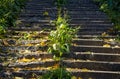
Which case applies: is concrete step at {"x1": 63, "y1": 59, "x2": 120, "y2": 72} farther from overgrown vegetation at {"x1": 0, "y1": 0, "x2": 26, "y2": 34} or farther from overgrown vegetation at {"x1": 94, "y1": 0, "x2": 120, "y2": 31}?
overgrown vegetation at {"x1": 94, "y1": 0, "x2": 120, "y2": 31}

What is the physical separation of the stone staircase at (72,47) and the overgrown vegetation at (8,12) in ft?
Answer: 0.63

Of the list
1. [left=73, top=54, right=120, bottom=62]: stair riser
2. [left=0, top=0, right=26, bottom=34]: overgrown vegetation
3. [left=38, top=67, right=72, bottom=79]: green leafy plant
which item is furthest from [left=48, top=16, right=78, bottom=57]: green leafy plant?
[left=0, top=0, right=26, bottom=34]: overgrown vegetation

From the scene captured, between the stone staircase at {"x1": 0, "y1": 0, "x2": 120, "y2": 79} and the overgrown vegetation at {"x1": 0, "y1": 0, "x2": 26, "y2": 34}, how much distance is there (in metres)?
0.19

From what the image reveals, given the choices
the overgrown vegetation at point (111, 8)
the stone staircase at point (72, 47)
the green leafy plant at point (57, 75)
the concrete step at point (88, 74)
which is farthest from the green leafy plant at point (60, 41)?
Result: the overgrown vegetation at point (111, 8)

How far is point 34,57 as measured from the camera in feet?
23.3

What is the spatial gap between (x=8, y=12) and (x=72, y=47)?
313 cm

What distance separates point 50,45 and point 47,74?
1609mm

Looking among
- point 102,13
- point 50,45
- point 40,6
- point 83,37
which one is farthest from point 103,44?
point 40,6

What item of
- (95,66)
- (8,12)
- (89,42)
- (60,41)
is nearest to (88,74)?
(95,66)

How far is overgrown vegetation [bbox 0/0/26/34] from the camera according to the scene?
9062 mm

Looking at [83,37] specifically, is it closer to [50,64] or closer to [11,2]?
[50,64]

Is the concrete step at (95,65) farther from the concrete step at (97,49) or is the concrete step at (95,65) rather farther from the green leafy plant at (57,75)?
the green leafy plant at (57,75)

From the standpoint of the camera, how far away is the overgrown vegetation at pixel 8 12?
906cm

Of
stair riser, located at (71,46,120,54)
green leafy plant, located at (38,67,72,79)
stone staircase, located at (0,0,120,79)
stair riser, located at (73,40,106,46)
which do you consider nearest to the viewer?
green leafy plant, located at (38,67,72,79)
